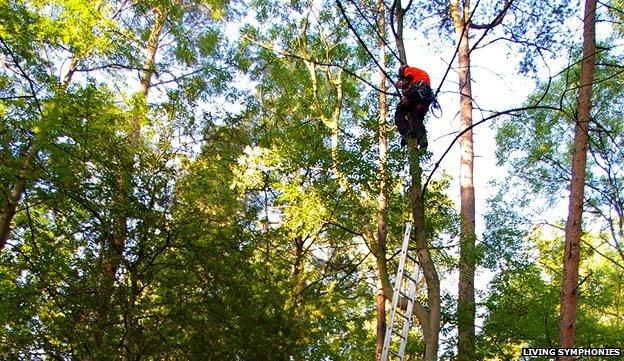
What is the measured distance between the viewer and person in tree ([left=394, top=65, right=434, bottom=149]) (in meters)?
4.59

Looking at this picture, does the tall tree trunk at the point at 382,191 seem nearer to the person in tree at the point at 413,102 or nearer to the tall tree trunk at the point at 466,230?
the person in tree at the point at 413,102

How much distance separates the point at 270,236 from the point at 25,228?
3177 mm

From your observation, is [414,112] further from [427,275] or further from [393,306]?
[393,306]

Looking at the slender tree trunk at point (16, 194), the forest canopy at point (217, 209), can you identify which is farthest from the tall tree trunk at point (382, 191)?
the slender tree trunk at point (16, 194)

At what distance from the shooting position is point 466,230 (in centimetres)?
691

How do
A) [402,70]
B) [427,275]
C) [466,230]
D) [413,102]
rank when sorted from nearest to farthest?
[427,275] → [402,70] → [413,102] → [466,230]

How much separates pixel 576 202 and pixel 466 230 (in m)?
2.86

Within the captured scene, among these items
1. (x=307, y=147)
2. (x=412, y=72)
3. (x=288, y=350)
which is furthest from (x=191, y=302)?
(x=412, y=72)

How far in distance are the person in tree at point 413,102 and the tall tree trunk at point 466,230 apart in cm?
78

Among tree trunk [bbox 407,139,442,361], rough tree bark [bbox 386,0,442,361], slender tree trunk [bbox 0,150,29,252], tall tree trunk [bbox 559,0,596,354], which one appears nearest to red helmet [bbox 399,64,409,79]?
rough tree bark [bbox 386,0,442,361]

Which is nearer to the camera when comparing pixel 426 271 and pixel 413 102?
pixel 426 271

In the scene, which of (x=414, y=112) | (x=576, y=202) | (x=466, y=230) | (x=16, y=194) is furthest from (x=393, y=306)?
(x=16, y=194)

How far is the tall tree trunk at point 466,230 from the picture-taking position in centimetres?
621

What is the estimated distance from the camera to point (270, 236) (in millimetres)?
7023
